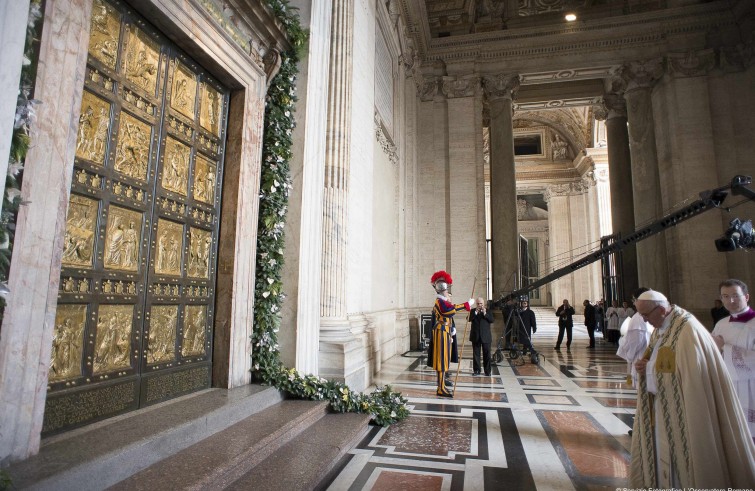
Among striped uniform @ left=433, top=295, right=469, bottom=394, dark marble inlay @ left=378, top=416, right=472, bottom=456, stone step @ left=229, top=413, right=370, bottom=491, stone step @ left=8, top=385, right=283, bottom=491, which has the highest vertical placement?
striped uniform @ left=433, top=295, right=469, bottom=394

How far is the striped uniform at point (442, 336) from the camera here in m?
6.02

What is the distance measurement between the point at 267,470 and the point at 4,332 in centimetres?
177

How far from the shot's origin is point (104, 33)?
3137 millimetres

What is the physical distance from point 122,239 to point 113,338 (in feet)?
2.48

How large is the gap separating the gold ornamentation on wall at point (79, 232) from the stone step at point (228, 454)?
1462 mm

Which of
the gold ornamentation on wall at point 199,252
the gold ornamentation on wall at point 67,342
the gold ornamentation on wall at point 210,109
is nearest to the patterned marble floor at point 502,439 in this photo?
the gold ornamentation on wall at point 67,342

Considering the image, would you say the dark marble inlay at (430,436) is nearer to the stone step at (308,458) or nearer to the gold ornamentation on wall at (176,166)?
the stone step at (308,458)

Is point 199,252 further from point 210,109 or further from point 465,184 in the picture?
point 465,184

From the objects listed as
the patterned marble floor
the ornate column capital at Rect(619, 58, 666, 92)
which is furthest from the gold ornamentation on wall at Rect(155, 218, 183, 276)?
the ornate column capital at Rect(619, 58, 666, 92)

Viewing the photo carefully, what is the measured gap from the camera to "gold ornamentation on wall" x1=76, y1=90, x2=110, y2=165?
2910 millimetres

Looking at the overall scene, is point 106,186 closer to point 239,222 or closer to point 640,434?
point 239,222

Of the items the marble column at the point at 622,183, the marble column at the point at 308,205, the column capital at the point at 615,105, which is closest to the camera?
the marble column at the point at 308,205

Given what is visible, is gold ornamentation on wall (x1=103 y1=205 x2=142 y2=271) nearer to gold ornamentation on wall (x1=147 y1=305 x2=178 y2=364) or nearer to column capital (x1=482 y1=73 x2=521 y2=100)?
gold ornamentation on wall (x1=147 y1=305 x2=178 y2=364)

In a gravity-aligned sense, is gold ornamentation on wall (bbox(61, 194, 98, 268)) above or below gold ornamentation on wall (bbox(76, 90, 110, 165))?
below
